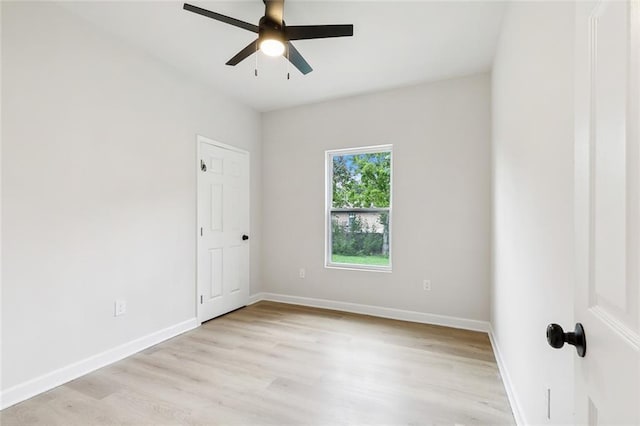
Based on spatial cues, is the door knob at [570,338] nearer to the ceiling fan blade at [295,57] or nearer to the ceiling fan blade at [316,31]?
the ceiling fan blade at [316,31]

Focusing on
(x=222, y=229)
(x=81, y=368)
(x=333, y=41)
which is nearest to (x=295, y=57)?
Result: (x=333, y=41)

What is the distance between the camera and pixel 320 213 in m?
4.13

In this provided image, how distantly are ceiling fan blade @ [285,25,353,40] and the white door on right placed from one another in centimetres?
147

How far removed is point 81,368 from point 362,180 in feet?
10.9

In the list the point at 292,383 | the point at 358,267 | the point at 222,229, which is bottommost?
the point at 292,383

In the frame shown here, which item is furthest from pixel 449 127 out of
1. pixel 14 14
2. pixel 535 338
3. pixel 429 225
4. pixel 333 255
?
pixel 14 14

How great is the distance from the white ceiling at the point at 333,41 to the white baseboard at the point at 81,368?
268 centimetres

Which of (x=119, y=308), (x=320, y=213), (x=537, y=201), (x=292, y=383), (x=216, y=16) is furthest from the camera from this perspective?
(x=320, y=213)

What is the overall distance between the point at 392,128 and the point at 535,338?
2744 mm

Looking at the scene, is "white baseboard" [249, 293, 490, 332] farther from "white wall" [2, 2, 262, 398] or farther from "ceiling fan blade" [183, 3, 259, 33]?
"ceiling fan blade" [183, 3, 259, 33]

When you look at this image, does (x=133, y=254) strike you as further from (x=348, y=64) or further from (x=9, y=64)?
(x=348, y=64)

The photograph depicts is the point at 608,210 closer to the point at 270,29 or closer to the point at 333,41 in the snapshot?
the point at 270,29

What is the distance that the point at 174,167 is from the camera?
3.19 metres

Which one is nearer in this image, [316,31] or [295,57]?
[316,31]
